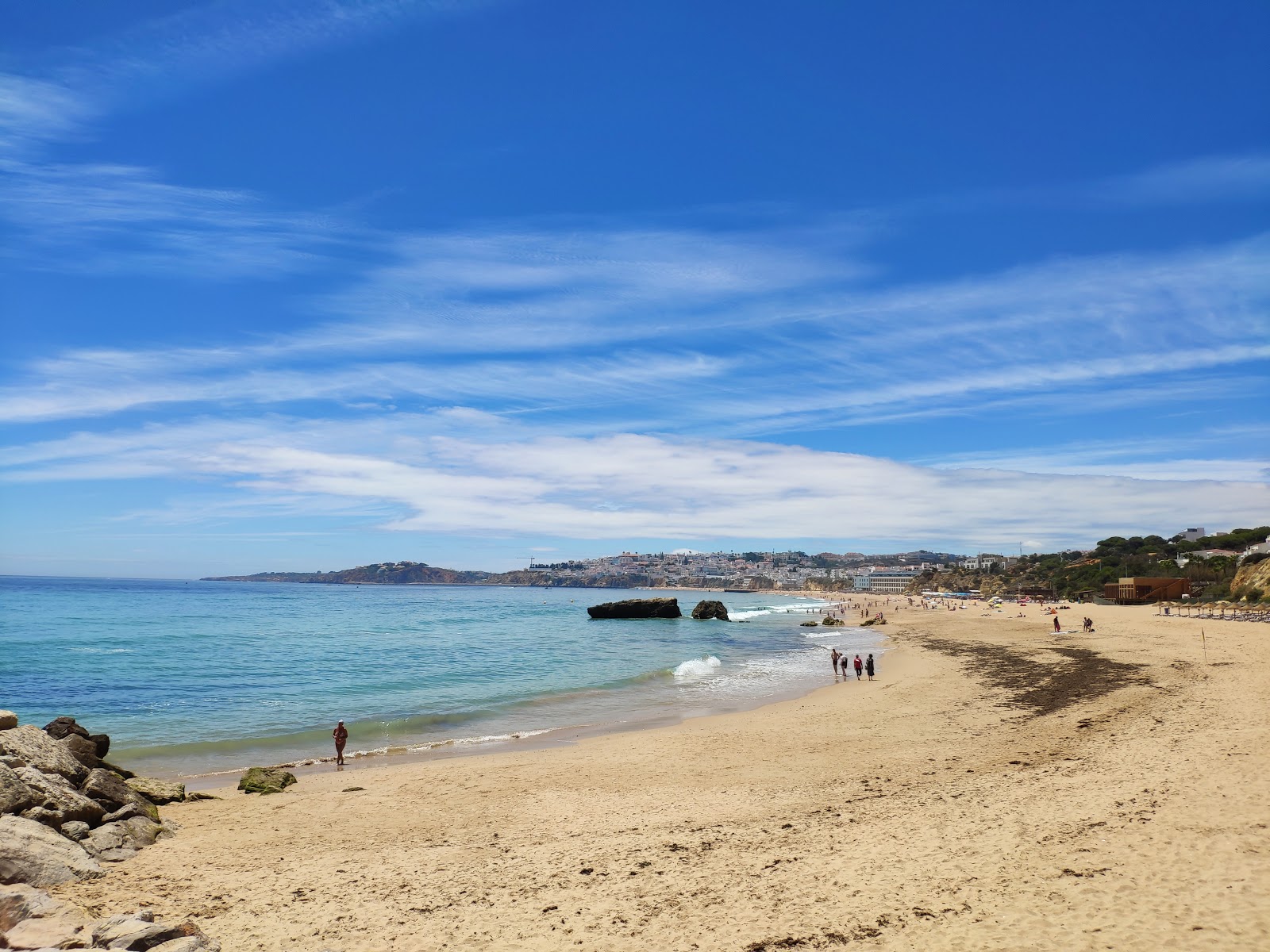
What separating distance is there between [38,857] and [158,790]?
4590 mm

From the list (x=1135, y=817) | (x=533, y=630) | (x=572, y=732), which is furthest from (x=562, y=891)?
(x=533, y=630)

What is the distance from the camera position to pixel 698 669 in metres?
35.2

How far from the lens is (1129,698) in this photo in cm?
1867

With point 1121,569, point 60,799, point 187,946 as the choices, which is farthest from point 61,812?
point 1121,569

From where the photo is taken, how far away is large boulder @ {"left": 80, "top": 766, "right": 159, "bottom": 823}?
35.9ft

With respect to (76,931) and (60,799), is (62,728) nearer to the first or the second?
(60,799)

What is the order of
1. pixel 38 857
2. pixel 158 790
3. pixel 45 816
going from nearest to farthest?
pixel 38 857 → pixel 45 816 → pixel 158 790

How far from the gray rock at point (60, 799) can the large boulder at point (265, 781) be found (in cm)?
372

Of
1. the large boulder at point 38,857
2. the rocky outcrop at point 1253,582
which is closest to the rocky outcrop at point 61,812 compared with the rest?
the large boulder at point 38,857

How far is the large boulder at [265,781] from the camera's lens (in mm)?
14070

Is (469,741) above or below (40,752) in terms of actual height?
below

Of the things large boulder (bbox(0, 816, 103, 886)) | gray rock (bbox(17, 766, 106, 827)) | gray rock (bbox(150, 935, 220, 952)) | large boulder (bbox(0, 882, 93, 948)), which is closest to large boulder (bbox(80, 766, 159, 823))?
gray rock (bbox(17, 766, 106, 827))

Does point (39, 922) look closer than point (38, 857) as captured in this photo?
Yes

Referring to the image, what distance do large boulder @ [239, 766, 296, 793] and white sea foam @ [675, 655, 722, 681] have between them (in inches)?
774
